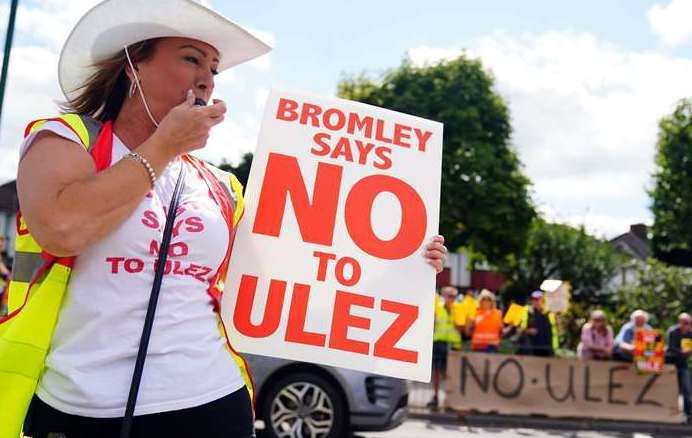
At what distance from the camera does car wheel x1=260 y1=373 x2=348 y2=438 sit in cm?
827

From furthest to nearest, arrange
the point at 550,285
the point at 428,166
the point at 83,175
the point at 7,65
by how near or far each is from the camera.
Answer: the point at 550,285, the point at 7,65, the point at 428,166, the point at 83,175

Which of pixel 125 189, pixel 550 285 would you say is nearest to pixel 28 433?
pixel 125 189

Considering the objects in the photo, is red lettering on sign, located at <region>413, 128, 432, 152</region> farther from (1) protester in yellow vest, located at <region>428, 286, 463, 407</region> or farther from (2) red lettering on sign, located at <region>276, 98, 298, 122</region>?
(1) protester in yellow vest, located at <region>428, 286, 463, 407</region>

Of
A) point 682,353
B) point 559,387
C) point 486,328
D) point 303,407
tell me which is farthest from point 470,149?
point 303,407

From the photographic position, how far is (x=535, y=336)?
562 inches

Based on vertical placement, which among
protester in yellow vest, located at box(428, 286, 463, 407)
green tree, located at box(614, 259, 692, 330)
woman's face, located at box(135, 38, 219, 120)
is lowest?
woman's face, located at box(135, 38, 219, 120)

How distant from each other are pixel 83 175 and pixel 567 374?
1235 cm

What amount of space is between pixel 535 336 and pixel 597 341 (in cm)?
99

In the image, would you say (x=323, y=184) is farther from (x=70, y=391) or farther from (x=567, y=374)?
(x=567, y=374)

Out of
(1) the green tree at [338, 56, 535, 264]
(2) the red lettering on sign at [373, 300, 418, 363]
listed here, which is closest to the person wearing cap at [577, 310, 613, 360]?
(2) the red lettering on sign at [373, 300, 418, 363]

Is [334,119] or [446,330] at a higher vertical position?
[446,330]

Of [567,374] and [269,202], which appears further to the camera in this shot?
[567,374]

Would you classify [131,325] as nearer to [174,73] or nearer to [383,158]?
[174,73]

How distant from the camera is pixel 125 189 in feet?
6.11
